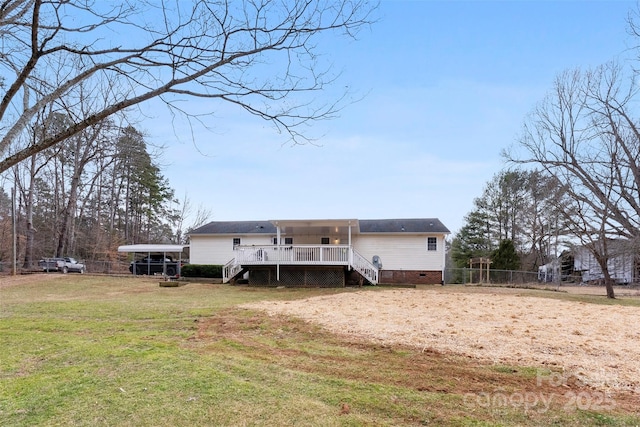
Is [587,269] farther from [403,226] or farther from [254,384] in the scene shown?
[254,384]

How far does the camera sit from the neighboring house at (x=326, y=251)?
19594 mm

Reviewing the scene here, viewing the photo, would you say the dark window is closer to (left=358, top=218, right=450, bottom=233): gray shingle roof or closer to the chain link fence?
(left=358, top=218, right=450, bottom=233): gray shingle roof

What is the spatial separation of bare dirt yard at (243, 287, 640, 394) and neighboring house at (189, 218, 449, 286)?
7410 mm

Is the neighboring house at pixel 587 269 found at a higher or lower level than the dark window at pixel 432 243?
lower

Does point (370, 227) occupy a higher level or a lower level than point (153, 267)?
higher

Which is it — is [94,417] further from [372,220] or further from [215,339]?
[372,220]

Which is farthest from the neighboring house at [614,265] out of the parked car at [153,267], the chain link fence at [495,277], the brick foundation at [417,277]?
the parked car at [153,267]

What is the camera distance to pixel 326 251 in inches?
771

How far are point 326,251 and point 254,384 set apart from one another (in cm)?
1537

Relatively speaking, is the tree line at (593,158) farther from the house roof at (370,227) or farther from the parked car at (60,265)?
the parked car at (60,265)

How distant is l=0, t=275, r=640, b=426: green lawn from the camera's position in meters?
3.45

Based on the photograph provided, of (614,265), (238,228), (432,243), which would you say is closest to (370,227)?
(432,243)

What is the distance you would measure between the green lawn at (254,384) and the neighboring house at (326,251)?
12.2m

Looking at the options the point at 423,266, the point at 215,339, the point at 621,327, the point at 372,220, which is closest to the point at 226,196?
the point at 372,220
